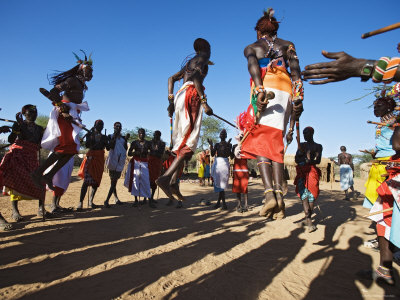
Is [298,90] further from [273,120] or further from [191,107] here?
[191,107]

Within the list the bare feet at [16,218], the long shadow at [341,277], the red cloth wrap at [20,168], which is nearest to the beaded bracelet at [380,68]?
the long shadow at [341,277]

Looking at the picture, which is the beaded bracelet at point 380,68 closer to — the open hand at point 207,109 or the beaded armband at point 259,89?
the beaded armband at point 259,89

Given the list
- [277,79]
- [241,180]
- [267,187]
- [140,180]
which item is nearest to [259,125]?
[277,79]

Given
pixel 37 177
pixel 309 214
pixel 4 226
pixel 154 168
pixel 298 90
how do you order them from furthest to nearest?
pixel 154 168 → pixel 309 214 → pixel 4 226 → pixel 37 177 → pixel 298 90

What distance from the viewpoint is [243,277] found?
3010mm

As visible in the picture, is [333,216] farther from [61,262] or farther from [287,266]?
[61,262]

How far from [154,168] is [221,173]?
2.33m

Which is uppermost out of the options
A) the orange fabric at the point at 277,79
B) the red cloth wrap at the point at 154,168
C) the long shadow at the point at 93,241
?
the orange fabric at the point at 277,79

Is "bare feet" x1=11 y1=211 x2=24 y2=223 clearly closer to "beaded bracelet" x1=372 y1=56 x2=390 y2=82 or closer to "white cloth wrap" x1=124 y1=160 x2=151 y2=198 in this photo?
"white cloth wrap" x1=124 y1=160 x2=151 y2=198

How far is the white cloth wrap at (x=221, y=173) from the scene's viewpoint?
855cm

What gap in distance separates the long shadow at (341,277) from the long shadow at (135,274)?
142 cm

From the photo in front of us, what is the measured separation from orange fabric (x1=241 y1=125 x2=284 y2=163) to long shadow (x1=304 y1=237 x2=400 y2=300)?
1512mm

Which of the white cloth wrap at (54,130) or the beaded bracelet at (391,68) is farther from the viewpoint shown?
the white cloth wrap at (54,130)

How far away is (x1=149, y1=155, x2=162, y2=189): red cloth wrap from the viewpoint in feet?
28.7
